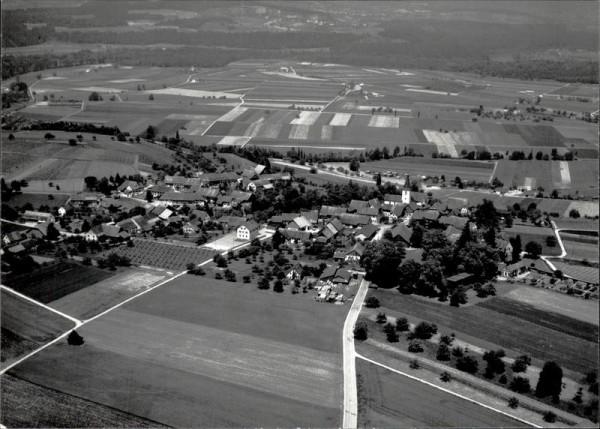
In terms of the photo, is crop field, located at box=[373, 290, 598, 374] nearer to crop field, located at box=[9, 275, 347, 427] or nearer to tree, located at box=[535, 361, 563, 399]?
tree, located at box=[535, 361, 563, 399]

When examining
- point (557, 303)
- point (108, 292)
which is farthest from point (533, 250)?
point (108, 292)

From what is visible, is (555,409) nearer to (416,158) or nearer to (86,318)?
(86,318)

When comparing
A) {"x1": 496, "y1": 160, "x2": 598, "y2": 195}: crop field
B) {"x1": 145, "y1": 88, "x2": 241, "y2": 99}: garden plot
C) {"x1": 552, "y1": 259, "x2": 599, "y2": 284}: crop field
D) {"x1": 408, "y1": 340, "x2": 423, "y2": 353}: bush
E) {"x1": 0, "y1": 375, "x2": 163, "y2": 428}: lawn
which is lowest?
{"x1": 0, "y1": 375, "x2": 163, "y2": 428}: lawn

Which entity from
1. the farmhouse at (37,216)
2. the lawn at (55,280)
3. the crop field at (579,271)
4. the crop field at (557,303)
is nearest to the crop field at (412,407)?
the crop field at (557,303)

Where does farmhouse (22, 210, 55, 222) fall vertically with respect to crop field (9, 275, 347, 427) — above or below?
above

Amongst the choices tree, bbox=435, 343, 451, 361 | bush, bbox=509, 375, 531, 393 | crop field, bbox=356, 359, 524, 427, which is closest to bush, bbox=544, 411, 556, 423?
crop field, bbox=356, 359, 524, 427

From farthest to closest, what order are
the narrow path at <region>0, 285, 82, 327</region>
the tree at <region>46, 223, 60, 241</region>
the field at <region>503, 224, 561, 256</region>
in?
the tree at <region>46, 223, 60, 241</region>, the field at <region>503, 224, 561, 256</region>, the narrow path at <region>0, 285, 82, 327</region>
